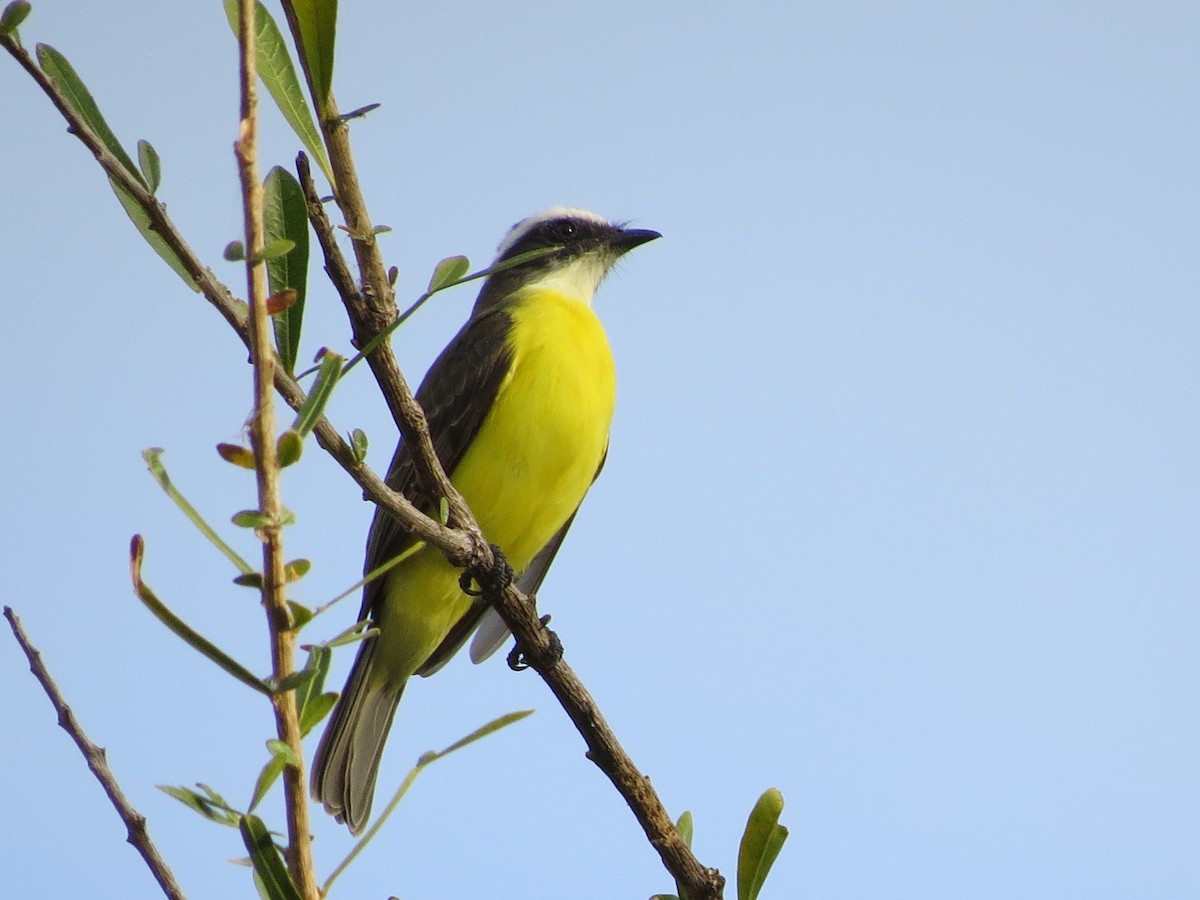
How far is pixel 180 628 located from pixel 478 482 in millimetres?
4007

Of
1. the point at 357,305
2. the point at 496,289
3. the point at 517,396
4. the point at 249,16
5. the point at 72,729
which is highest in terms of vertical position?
the point at 496,289

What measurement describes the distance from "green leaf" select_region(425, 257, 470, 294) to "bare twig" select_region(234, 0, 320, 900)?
1.20 feet

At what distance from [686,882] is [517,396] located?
3.13 m

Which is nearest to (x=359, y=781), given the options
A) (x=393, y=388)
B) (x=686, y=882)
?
(x=686, y=882)

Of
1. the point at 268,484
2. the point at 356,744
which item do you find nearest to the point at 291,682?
the point at 268,484

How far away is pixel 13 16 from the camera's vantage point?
1.18 meters

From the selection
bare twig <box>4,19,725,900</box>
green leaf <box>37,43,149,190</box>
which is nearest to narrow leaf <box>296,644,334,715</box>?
bare twig <box>4,19,725,900</box>

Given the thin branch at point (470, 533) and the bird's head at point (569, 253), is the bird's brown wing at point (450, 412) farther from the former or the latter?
the thin branch at point (470, 533)

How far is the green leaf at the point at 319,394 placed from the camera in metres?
1.22

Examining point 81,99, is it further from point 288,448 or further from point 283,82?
point 288,448

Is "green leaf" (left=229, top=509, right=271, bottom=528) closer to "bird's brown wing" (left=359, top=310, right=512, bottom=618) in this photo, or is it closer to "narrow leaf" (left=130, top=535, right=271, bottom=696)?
"narrow leaf" (left=130, top=535, right=271, bottom=696)

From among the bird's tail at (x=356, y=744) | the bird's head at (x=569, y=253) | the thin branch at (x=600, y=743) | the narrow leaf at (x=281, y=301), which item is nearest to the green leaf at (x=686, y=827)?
the thin branch at (x=600, y=743)

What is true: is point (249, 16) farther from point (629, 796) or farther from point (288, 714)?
point (629, 796)

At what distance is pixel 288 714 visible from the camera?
Result: 1.05m
